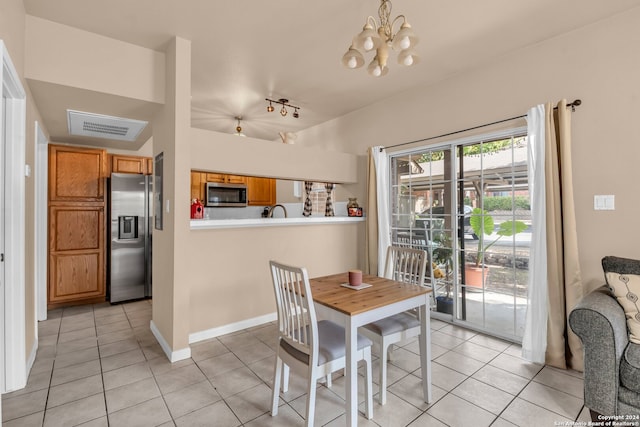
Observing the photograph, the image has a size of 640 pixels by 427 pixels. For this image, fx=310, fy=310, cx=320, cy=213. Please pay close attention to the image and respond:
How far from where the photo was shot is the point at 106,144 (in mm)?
4316

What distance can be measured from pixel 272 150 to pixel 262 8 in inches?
55.8

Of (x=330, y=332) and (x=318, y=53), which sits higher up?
(x=318, y=53)

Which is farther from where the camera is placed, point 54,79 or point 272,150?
point 272,150

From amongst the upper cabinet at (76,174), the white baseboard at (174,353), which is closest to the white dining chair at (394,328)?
the white baseboard at (174,353)

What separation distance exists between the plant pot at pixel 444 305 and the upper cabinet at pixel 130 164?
432 cm

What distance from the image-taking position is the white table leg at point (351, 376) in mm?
1626

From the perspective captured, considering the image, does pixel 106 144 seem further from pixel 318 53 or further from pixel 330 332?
pixel 330 332

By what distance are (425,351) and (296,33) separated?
2.64m

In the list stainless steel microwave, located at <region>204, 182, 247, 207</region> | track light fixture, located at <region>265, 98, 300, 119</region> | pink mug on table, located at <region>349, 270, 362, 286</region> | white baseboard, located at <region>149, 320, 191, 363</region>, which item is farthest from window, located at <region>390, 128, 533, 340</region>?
stainless steel microwave, located at <region>204, 182, 247, 207</region>

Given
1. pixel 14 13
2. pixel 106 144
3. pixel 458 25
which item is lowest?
pixel 106 144

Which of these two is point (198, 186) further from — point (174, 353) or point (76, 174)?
point (174, 353)

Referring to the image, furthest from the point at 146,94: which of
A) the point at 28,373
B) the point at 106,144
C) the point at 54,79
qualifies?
the point at 28,373

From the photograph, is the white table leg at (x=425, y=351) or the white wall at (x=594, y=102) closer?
the white table leg at (x=425, y=351)

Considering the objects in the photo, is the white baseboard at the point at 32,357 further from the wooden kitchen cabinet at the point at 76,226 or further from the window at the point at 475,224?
the window at the point at 475,224
